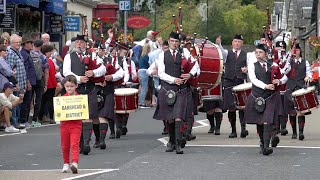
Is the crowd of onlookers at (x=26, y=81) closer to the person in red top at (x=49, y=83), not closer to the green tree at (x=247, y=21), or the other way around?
the person in red top at (x=49, y=83)

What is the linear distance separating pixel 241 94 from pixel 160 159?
4.62 meters

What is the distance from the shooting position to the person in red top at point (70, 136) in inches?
591

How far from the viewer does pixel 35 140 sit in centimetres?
2053

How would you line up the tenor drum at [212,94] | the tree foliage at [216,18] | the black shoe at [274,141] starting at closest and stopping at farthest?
the black shoe at [274,141] → the tenor drum at [212,94] → the tree foliage at [216,18]

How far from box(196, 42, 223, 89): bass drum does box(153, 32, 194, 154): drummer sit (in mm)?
2114

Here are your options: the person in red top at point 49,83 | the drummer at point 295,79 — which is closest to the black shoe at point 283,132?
the drummer at point 295,79

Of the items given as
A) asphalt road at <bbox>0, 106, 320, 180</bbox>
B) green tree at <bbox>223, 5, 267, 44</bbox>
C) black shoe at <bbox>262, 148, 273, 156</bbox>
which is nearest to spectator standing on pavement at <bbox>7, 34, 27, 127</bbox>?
asphalt road at <bbox>0, 106, 320, 180</bbox>

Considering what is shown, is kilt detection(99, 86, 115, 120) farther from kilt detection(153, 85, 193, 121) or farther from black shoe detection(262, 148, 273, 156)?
black shoe detection(262, 148, 273, 156)

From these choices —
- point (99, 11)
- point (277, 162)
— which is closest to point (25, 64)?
point (277, 162)

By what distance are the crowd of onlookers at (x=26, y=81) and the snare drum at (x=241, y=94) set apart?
454 cm

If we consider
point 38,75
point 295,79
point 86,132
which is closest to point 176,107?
point 86,132

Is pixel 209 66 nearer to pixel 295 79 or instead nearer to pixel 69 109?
pixel 295 79

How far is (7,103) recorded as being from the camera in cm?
2245

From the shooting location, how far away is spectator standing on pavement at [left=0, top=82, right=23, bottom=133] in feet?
73.6
